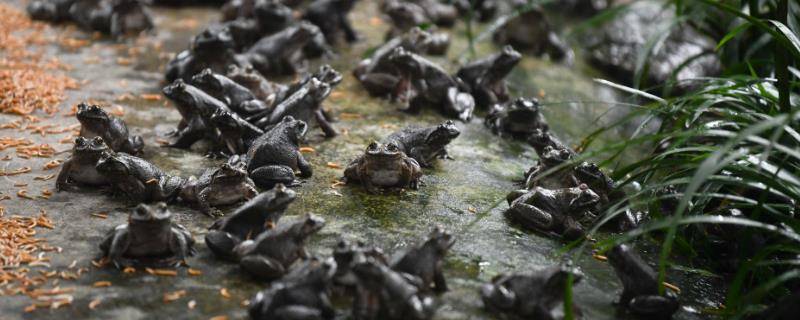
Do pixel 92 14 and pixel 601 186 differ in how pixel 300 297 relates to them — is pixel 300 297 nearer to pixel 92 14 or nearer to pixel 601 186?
pixel 601 186

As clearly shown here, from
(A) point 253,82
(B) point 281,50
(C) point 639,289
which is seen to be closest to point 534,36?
(B) point 281,50

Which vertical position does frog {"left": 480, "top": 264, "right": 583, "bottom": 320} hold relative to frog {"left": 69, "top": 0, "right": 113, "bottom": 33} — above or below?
below

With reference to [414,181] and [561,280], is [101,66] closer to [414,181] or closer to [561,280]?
[414,181]

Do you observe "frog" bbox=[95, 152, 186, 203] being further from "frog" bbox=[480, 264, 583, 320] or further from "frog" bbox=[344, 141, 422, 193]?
"frog" bbox=[480, 264, 583, 320]

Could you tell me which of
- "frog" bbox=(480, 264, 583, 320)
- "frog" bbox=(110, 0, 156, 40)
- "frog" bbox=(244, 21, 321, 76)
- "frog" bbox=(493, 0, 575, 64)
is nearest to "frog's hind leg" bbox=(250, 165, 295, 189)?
"frog" bbox=(480, 264, 583, 320)

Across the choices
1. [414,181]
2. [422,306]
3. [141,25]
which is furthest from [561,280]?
[141,25]

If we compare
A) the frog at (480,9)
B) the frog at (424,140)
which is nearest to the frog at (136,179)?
the frog at (424,140)

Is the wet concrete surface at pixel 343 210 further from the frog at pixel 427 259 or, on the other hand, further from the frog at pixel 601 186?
the frog at pixel 601 186
